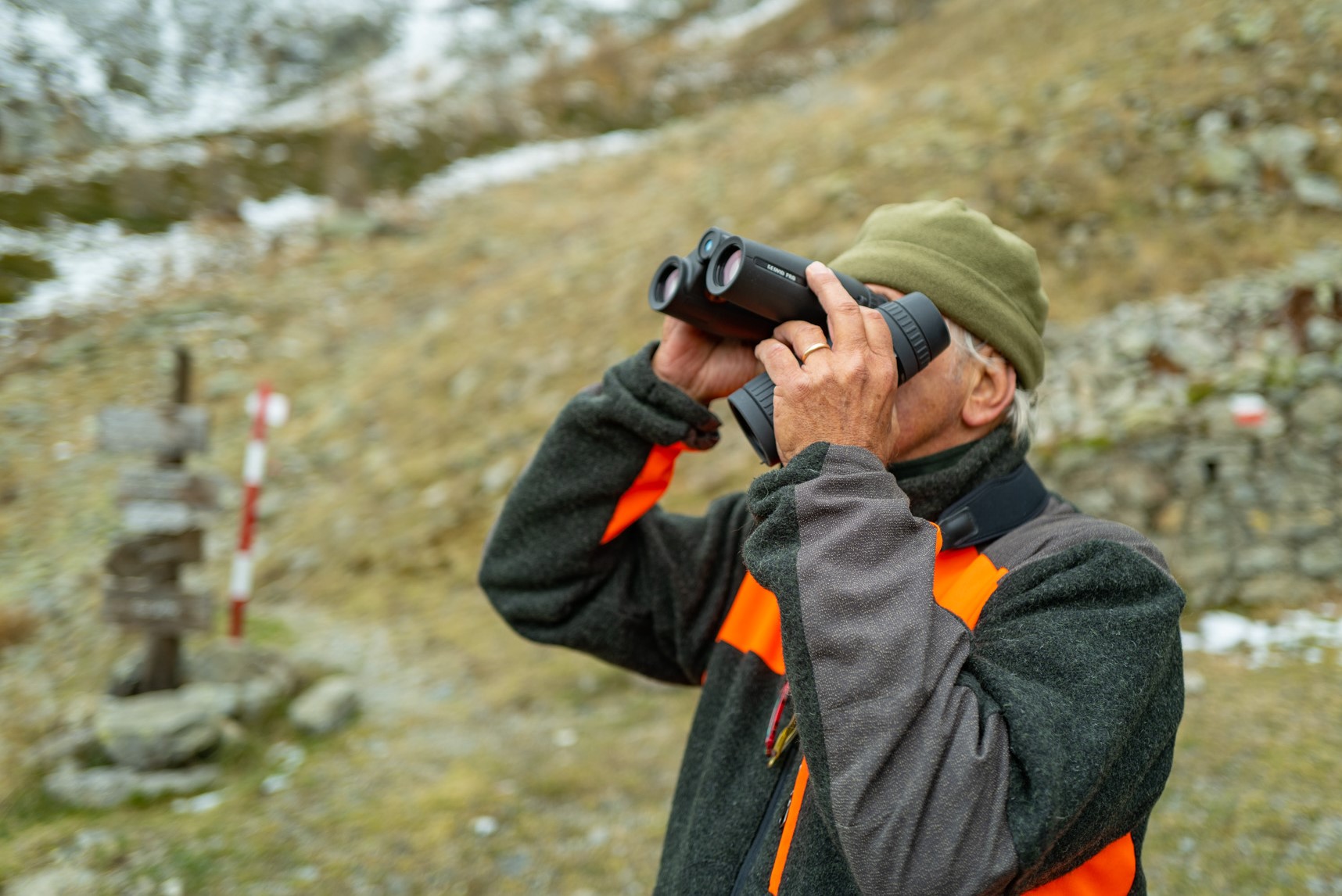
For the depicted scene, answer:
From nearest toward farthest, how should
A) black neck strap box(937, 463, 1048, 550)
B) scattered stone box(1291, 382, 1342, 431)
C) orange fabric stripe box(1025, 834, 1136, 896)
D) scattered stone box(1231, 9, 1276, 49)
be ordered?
orange fabric stripe box(1025, 834, 1136, 896), black neck strap box(937, 463, 1048, 550), scattered stone box(1291, 382, 1342, 431), scattered stone box(1231, 9, 1276, 49)

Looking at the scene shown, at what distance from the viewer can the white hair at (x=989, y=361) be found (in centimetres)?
176

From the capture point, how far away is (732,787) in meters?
1.67

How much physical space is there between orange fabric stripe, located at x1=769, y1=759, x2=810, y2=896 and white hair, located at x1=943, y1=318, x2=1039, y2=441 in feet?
2.68

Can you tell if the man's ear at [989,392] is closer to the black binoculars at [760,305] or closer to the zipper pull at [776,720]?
the black binoculars at [760,305]

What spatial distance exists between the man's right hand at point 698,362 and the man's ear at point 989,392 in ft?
1.72

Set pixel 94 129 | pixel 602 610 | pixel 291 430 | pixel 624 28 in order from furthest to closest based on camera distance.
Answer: pixel 624 28, pixel 94 129, pixel 291 430, pixel 602 610

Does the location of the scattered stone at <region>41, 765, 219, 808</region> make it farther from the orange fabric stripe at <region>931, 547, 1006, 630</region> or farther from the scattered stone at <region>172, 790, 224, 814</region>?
the orange fabric stripe at <region>931, 547, 1006, 630</region>

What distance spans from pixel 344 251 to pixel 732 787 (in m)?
15.9

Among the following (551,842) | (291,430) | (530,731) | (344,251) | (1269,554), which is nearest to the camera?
(551,842)

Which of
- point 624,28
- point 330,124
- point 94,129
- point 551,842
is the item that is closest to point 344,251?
point 330,124

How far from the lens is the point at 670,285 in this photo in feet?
6.35

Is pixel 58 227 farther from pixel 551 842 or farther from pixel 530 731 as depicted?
pixel 551 842

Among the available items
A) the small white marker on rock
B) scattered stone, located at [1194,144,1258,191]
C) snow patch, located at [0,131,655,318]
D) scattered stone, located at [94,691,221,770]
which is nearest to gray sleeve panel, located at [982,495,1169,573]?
scattered stone, located at [94,691,221,770]

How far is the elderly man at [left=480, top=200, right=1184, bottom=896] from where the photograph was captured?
46.4 inches
